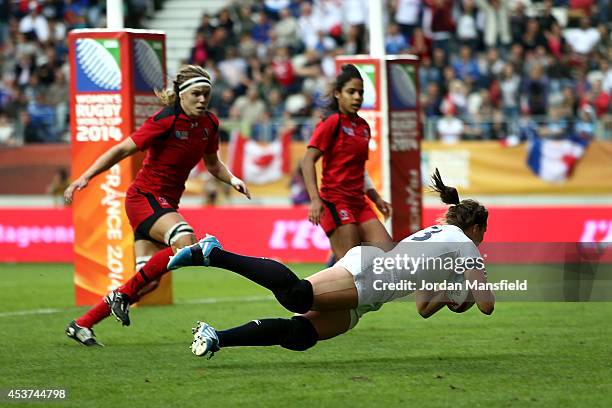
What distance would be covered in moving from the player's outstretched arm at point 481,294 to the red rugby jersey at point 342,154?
3552 mm

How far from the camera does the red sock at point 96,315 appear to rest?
10672mm

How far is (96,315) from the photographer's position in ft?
35.1

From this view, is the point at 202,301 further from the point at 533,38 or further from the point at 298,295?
the point at 533,38

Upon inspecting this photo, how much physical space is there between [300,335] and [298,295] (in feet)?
1.60

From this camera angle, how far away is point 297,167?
2333 cm

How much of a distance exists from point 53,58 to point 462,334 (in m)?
18.3

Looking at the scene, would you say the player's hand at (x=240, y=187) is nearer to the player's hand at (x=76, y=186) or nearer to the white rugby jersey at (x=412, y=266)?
the player's hand at (x=76, y=186)

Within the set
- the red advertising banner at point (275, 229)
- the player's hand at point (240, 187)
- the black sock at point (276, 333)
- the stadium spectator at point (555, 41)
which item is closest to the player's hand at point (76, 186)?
the player's hand at point (240, 187)

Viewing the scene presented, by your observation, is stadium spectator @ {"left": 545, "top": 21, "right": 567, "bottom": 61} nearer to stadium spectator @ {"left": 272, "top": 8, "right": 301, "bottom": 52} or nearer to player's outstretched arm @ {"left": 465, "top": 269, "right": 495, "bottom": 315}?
stadium spectator @ {"left": 272, "top": 8, "right": 301, "bottom": 52}

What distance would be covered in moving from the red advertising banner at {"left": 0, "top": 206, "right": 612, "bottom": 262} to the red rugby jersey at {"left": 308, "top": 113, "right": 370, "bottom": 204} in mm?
6869

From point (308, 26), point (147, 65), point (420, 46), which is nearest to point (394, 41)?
point (420, 46)

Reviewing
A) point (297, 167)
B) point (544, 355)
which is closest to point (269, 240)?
point (297, 167)

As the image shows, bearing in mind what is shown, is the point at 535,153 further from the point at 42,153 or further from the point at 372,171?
the point at 42,153

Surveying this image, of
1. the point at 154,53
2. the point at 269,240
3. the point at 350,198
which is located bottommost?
the point at 269,240
